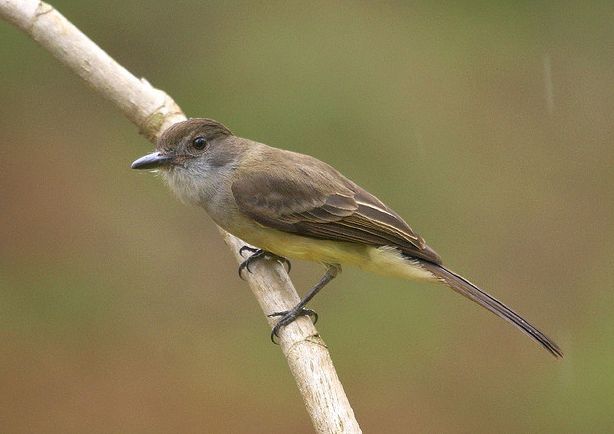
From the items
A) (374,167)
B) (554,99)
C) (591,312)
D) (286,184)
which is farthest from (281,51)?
(286,184)

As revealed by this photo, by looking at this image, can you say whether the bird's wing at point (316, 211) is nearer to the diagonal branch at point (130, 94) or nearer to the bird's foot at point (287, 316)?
the diagonal branch at point (130, 94)

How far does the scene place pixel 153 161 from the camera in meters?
4.80

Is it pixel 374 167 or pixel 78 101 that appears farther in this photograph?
pixel 78 101

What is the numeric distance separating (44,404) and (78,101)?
337 centimetres

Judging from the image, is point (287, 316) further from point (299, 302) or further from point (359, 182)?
point (359, 182)

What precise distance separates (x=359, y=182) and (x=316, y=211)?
4.02 meters

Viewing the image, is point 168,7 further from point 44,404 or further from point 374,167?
point 44,404

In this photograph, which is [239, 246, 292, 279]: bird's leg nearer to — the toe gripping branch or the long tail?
the toe gripping branch

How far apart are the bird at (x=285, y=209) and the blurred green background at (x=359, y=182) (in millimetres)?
2384

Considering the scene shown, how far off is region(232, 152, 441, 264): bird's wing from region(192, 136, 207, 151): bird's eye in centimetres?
22

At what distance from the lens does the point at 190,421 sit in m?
7.12

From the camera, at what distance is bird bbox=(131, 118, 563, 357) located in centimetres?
482

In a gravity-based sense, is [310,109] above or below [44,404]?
above

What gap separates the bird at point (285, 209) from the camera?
15.8 ft
